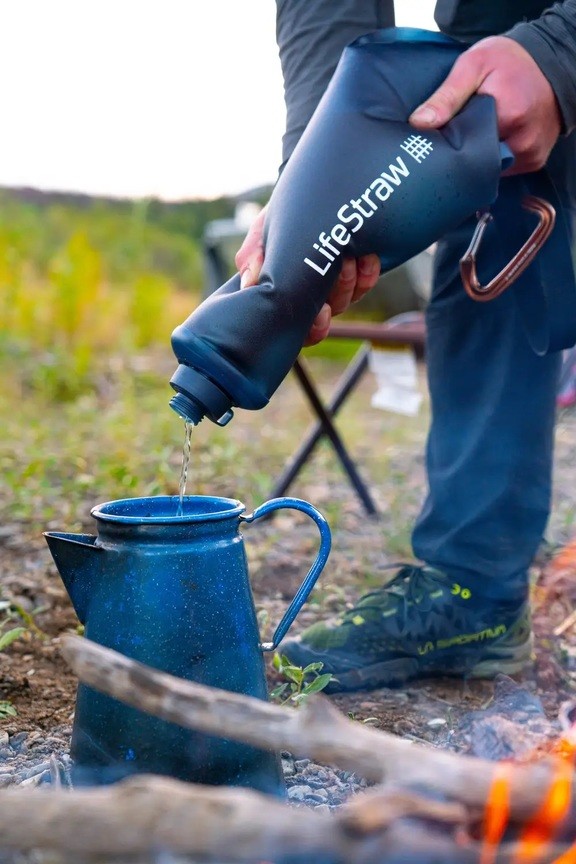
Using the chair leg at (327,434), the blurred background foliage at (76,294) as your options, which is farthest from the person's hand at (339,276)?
the blurred background foliage at (76,294)

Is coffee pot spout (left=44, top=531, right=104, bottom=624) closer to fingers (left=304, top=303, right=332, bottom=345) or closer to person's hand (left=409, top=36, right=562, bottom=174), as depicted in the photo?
fingers (left=304, top=303, right=332, bottom=345)

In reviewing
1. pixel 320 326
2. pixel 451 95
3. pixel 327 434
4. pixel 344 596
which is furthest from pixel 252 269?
pixel 327 434

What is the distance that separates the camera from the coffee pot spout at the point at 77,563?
1376 mm

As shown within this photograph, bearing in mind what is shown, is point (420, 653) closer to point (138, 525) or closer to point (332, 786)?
point (332, 786)

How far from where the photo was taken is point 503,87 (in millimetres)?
1555

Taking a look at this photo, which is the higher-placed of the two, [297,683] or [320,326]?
[320,326]

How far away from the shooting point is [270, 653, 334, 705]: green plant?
1697 millimetres

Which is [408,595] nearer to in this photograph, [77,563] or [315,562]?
[315,562]

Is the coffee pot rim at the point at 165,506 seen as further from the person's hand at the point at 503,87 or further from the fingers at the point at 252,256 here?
the person's hand at the point at 503,87

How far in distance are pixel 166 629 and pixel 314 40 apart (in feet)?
4.06

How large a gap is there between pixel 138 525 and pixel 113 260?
845 cm

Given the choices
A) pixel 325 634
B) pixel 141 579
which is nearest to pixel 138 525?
pixel 141 579

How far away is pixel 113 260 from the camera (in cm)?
944

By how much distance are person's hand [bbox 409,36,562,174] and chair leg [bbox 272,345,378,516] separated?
1.63 metres
